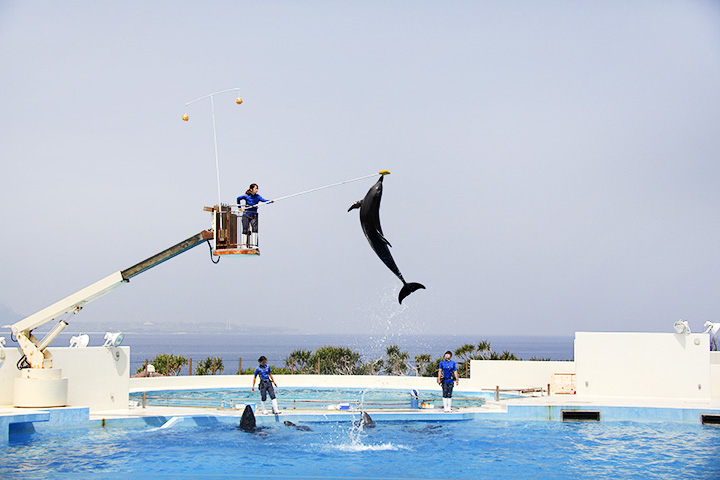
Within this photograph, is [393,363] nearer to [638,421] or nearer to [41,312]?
[638,421]

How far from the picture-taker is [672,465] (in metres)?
10.1

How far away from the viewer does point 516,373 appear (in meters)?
18.3

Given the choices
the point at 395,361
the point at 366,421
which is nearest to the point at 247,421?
the point at 366,421

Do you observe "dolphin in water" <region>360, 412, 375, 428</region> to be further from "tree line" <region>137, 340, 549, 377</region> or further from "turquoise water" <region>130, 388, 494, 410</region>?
"tree line" <region>137, 340, 549, 377</region>

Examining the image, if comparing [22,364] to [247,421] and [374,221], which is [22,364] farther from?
[374,221]

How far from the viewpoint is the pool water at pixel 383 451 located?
9.49m

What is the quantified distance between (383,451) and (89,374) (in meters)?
5.65

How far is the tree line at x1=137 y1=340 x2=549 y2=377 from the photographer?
24.0 m

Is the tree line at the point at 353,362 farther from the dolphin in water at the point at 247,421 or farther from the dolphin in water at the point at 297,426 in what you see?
the dolphin in water at the point at 247,421

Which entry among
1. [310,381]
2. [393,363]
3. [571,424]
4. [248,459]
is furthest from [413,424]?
[393,363]

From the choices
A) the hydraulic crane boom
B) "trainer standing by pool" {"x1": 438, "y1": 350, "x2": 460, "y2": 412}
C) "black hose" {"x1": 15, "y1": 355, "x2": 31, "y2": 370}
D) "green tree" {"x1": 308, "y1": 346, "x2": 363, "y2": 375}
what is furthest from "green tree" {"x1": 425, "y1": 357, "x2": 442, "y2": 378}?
"black hose" {"x1": 15, "y1": 355, "x2": 31, "y2": 370}

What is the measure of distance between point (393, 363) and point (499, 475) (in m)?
16.7

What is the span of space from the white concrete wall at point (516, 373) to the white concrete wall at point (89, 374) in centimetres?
879

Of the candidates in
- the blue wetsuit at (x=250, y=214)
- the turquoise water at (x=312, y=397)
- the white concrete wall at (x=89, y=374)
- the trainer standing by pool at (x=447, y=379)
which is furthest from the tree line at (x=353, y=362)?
the blue wetsuit at (x=250, y=214)
